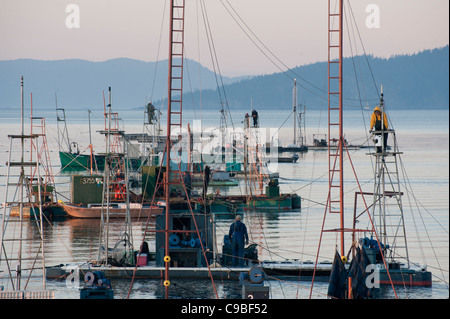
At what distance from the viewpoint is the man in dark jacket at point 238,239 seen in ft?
93.1

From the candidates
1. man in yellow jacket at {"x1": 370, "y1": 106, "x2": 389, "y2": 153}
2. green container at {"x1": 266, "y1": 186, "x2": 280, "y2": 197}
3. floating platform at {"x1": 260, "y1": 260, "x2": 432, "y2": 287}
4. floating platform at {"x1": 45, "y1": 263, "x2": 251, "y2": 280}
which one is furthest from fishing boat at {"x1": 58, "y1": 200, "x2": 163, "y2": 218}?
man in yellow jacket at {"x1": 370, "y1": 106, "x2": 389, "y2": 153}

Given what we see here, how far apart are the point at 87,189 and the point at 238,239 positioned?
23645 millimetres

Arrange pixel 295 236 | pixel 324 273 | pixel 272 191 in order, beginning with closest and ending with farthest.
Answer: pixel 324 273
pixel 295 236
pixel 272 191

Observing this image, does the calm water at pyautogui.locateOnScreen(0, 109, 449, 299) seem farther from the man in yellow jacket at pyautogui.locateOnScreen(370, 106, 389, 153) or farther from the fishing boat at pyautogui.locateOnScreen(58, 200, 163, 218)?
the man in yellow jacket at pyautogui.locateOnScreen(370, 106, 389, 153)

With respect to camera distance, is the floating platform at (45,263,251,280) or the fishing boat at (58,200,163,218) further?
the fishing boat at (58,200,163,218)

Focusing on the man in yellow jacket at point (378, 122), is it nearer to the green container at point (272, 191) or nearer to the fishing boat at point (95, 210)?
the fishing boat at point (95, 210)

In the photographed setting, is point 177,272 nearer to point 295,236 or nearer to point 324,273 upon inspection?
point 324,273

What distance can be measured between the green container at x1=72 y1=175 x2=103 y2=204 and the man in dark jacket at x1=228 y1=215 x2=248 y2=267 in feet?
72.8

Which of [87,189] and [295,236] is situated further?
[87,189]

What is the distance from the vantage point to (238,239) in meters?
28.4

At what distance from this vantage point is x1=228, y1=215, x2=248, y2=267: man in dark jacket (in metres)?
28.4

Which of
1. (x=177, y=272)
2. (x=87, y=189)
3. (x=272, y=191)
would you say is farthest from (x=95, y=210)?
(x=177, y=272)

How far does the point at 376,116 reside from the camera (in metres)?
27.9
